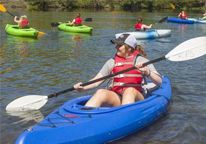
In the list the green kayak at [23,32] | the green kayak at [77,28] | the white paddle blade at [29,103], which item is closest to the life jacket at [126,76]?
the white paddle blade at [29,103]

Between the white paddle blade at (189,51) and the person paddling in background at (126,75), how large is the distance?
2.16 ft

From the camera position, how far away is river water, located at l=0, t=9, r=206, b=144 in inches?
207

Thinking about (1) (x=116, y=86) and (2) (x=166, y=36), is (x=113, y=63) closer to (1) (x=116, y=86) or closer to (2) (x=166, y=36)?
(1) (x=116, y=86)

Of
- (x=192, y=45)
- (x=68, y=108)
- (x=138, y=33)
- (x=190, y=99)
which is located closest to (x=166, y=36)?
(x=138, y=33)

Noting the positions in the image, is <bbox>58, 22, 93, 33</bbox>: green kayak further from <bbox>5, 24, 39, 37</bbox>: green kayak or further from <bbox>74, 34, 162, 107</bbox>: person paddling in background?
<bbox>74, 34, 162, 107</bbox>: person paddling in background

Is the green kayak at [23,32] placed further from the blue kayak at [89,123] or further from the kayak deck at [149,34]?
the blue kayak at [89,123]

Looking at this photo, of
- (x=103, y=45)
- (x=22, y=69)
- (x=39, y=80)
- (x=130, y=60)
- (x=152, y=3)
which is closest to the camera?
(x=130, y=60)

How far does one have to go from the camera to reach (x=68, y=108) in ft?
15.9

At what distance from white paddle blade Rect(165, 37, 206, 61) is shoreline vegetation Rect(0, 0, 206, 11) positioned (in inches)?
→ 1884

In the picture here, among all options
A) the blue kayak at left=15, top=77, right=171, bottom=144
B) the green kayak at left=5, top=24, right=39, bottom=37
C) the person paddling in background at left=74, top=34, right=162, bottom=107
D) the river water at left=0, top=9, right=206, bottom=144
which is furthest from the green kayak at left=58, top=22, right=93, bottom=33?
the blue kayak at left=15, top=77, right=171, bottom=144

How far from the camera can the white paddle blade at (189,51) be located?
5.61 meters

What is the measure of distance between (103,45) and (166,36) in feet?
13.4

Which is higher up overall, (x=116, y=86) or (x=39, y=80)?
(x=116, y=86)

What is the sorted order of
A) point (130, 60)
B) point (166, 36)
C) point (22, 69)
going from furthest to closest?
point (166, 36), point (22, 69), point (130, 60)
